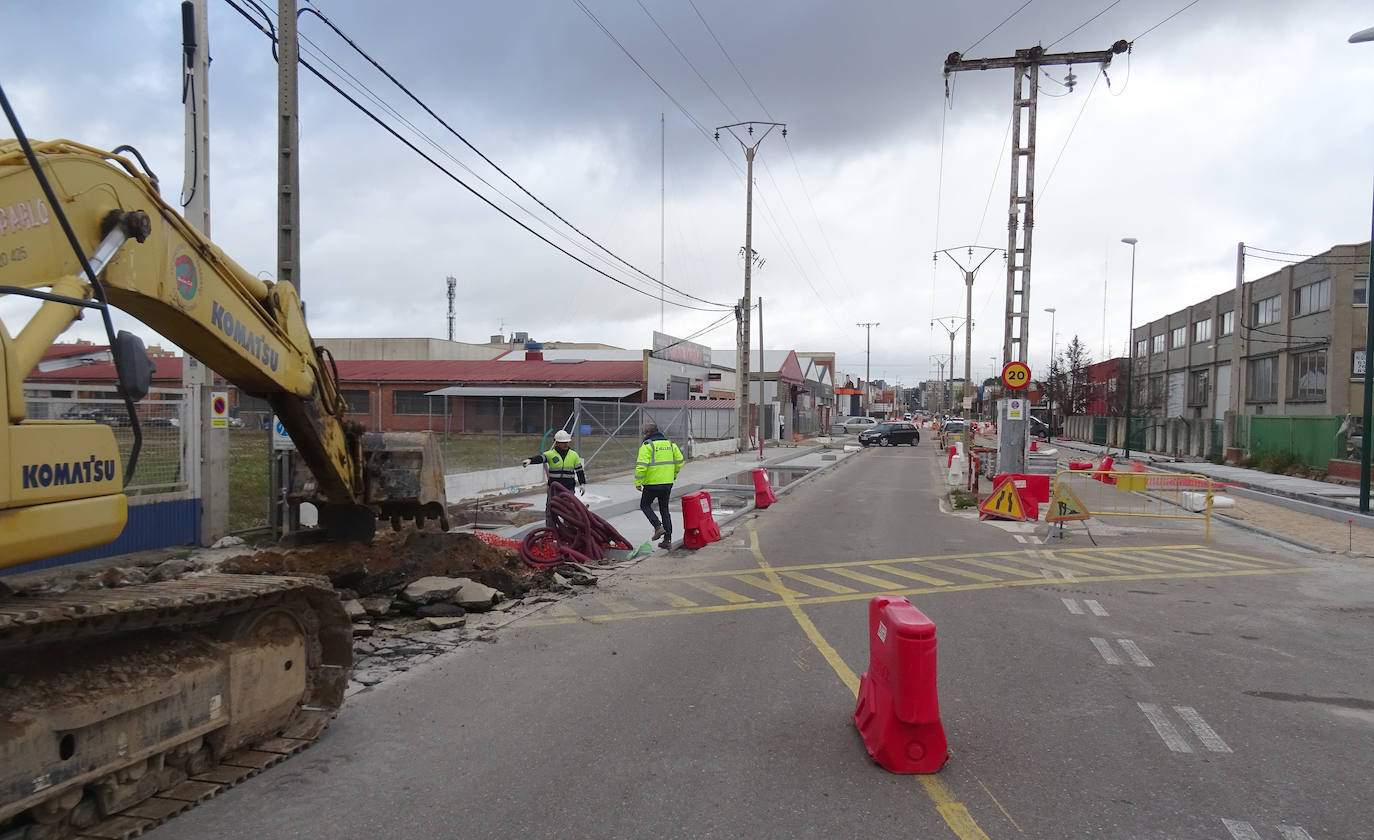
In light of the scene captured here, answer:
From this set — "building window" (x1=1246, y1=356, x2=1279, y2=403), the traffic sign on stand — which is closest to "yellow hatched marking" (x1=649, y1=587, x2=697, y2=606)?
the traffic sign on stand

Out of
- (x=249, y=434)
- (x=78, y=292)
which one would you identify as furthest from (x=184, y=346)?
(x=249, y=434)

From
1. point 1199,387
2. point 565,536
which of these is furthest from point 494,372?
point 1199,387

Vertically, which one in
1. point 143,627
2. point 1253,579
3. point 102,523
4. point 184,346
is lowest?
point 1253,579

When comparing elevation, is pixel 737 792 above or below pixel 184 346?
below

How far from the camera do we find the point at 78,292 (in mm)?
4199

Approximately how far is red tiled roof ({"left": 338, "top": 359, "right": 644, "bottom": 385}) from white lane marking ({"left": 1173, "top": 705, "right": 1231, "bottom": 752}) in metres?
39.5

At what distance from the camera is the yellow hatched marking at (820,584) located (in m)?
10.1

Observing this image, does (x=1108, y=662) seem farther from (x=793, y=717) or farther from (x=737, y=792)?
(x=737, y=792)

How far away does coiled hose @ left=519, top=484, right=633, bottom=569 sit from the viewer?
11.6 meters

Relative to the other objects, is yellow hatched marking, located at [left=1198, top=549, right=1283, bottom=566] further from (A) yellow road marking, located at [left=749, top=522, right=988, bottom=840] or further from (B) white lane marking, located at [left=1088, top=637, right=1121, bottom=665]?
(A) yellow road marking, located at [left=749, top=522, right=988, bottom=840]

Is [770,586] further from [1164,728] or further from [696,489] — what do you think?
[696,489]

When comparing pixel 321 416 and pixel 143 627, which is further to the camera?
pixel 321 416

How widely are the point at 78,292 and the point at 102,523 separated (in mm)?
1089

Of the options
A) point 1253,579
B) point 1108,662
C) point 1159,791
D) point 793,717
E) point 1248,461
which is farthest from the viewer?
point 1248,461
